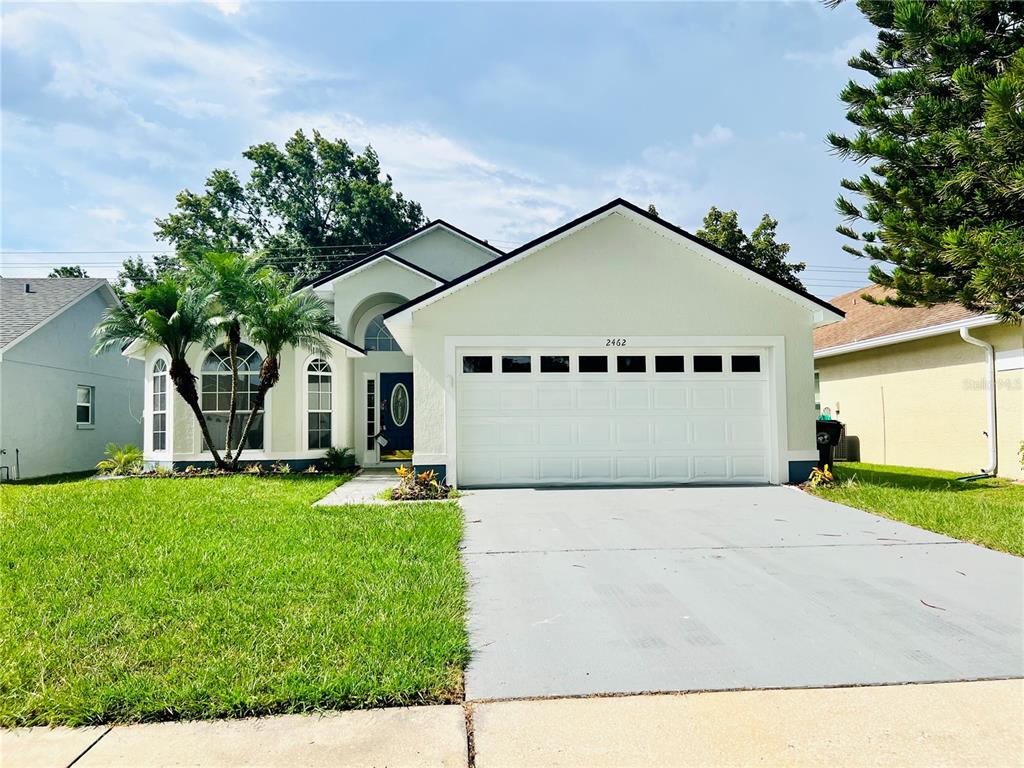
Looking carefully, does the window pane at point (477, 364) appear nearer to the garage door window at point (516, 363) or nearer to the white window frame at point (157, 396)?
the garage door window at point (516, 363)

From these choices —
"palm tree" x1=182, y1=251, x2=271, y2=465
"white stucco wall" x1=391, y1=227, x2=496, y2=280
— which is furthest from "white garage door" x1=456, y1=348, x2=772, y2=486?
"white stucco wall" x1=391, y1=227, x2=496, y2=280

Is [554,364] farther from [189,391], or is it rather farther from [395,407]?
[189,391]

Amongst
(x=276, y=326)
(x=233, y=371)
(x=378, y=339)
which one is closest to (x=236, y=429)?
(x=233, y=371)

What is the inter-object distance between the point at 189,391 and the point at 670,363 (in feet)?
34.0

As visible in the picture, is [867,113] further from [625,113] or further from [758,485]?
[758,485]

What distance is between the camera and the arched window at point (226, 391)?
14.7 metres

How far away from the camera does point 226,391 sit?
48.7ft

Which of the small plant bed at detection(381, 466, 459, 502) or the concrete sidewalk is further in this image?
the small plant bed at detection(381, 466, 459, 502)

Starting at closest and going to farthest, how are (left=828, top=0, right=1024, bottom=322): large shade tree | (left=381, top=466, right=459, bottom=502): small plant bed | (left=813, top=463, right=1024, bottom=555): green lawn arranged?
(left=813, top=463, right=1024, bottom=555): green lawn
(left=828, top=0, right=1024, bottom=322): large shade tree
(left=381, top=466, right=459, bottom=502): small plant bed

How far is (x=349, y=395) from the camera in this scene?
1548 centimetres

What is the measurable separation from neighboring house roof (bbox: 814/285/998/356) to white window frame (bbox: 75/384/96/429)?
70.7ft

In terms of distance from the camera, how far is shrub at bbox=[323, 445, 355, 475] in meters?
14.3

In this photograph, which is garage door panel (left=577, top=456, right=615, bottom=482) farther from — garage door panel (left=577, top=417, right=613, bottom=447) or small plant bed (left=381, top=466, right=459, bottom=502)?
small plant bed (left=381, top=466, right=459, bottom=502)

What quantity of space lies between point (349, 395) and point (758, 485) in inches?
383
